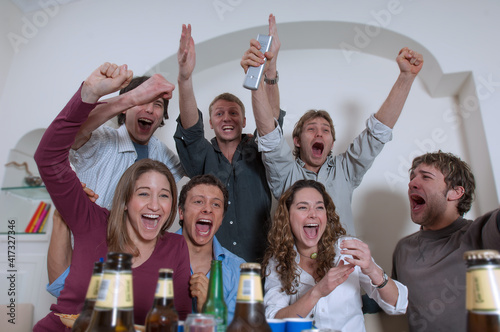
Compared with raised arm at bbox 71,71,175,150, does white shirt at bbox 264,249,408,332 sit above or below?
below

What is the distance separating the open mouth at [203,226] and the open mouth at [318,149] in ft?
2.39

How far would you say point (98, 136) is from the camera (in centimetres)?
168

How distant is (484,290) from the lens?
1.83ft

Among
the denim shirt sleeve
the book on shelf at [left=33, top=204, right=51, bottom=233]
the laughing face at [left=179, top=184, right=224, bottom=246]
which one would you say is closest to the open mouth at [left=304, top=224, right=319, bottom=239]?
the laughing face at [left=179, top=184, right=224, bottom=246]

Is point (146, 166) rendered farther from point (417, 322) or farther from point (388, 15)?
point (388, 15)

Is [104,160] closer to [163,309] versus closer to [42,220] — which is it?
[42,220]

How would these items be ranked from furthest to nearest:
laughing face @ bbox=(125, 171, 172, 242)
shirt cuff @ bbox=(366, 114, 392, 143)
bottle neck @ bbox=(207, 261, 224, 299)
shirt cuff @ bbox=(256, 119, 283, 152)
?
shirt cuff @ bbox=(366, 114, 392, 143) < shirt cuff @ bbox=(256, 119, 283, 152) < laughing face @ bbox=(125, 171, 172, 242) < bottle neck @ bbox=(207, 261, 224, 299)

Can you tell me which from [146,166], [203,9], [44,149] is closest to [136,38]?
[203,9]

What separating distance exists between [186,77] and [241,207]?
2.21 feet

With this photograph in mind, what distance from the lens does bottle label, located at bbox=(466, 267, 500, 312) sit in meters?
0.55

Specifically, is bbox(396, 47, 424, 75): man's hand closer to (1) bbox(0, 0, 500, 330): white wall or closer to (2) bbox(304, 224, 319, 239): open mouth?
(1) bbox(0, 0, 500, 330): white wall

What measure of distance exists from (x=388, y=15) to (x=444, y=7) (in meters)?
0.34

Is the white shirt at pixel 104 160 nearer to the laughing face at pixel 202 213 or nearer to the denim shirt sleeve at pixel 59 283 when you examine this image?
the laughing face at pixel 202 213

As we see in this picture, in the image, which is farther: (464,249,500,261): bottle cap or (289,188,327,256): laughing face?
(289,188,327,256): laughing face
